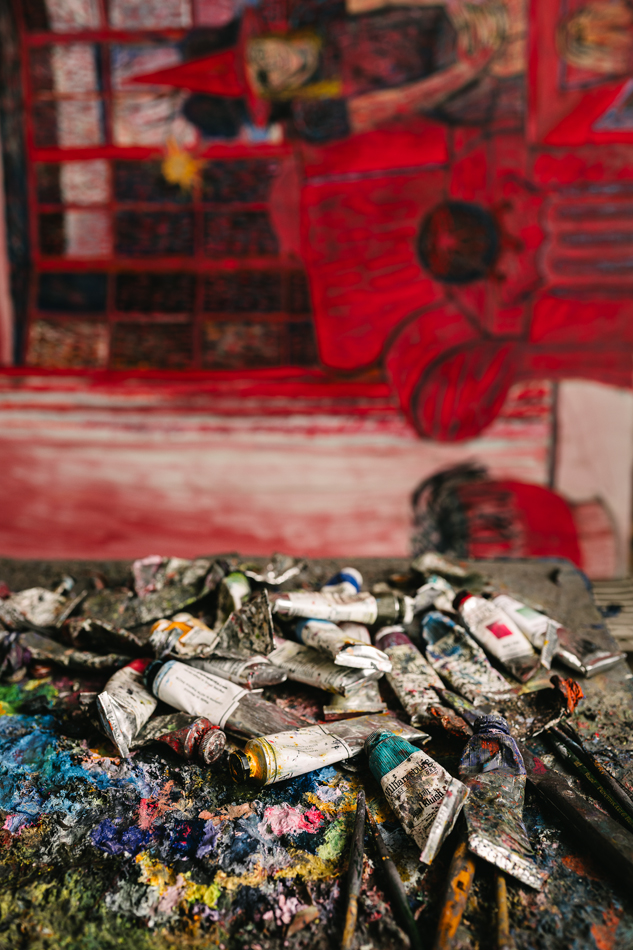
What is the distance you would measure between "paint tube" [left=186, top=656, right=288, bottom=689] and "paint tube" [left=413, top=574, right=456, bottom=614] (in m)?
0.38

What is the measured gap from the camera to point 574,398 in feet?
8.47

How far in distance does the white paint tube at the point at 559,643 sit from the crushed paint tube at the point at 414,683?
248mm

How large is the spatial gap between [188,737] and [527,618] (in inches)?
31.0

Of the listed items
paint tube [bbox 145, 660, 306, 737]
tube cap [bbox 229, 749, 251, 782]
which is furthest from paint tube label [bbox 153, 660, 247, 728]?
tube cap [bbox 229, 749, 251, 782]

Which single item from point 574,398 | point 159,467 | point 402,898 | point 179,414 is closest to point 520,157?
point 574,398

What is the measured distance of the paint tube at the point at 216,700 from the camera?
1085 millimetres

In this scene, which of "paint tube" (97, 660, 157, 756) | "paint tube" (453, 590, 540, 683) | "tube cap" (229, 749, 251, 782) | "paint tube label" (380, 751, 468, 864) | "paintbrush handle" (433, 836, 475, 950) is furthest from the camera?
"paint tube" (453, 590, 540, 683)

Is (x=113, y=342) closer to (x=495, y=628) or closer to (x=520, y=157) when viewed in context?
(x=520, y=157)

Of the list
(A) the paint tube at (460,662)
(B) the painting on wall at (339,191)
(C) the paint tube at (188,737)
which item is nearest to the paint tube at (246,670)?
(C) the paint tube at (188,737)

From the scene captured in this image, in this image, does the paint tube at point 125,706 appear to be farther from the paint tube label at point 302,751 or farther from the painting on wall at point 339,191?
the painting on wall at point 339,191

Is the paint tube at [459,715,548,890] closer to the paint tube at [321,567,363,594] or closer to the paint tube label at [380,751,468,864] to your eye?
the paint tube label at [380,751,468,864]

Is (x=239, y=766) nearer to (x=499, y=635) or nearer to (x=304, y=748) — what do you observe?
(x=304, y=748)

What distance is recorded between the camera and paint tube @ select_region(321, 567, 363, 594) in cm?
148

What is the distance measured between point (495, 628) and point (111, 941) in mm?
896
